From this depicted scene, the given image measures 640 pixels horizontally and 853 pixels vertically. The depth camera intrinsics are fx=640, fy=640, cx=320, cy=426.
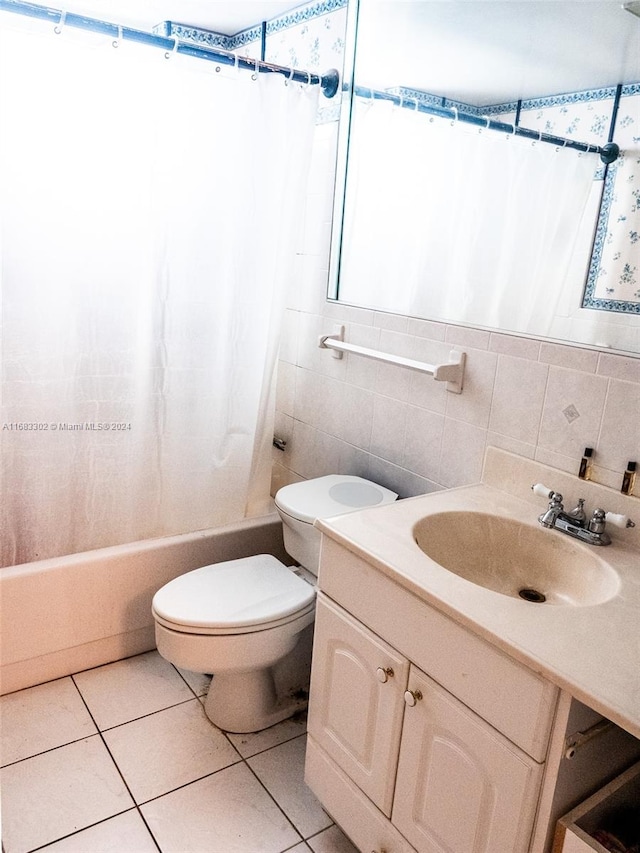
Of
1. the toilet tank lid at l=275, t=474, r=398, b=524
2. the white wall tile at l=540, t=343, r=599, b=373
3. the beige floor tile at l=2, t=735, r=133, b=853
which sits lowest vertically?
the beige floor tile at l=2, t=735, r=133, b=853

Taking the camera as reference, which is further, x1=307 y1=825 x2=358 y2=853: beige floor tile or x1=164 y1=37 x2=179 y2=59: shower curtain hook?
x1=164 y1=37 x2=179 y2=59: shower curtain hook

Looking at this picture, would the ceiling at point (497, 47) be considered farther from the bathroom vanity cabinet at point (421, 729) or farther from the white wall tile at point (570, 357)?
the bathroom vanity cabinet at point (421, 729)

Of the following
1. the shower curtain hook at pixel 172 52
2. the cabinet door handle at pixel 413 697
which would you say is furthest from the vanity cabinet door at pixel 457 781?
the shower curtain hook at pixel 172 52

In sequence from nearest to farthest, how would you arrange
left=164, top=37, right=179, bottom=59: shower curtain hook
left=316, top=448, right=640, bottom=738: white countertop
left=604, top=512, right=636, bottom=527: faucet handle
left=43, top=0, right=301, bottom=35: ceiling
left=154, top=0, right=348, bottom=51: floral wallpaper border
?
left=316, top=448, right=640, bottom=738: white countertop
left=604, top=512, right=636, bottom=527: faucet handle
left=164, top=37, right=179, bottom=59: shower curtain hook
left=154, top=0, right=348, bottom=51: floral wallpaper border
left=43, top=0, right=301, bottom=35: ceiling

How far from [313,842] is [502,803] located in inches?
27.9

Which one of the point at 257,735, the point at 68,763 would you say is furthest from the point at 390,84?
the point at 68,763

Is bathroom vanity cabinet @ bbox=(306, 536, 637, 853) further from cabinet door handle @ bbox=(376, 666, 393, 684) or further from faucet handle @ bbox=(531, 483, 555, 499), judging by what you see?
faucet handle @ bbox=(531, 483, 555, 499)

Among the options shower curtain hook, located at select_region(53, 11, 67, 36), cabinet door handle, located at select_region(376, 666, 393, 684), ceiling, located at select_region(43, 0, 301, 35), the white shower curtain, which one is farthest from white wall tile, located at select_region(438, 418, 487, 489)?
ceiling, located at select_region(43, 0, 301, 35)

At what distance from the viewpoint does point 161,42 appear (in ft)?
5.61

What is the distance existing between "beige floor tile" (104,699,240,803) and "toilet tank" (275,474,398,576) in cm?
55

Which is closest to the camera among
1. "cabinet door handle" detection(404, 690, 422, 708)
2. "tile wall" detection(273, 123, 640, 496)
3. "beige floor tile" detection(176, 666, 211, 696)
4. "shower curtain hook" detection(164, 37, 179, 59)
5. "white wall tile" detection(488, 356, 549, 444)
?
"cabinet door handle" detection(404, 690, 422, 708)

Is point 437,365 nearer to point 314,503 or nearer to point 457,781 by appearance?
point 314,503

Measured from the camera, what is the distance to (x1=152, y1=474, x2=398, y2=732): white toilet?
1.67m

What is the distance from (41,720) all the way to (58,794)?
285 mm
